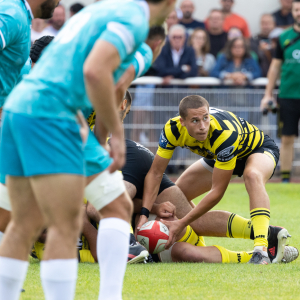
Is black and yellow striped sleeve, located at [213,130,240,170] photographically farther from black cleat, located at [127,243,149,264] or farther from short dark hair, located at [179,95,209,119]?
black cleat, located at [127,243,149,264]

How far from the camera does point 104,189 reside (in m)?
2.54

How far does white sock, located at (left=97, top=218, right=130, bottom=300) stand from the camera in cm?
253

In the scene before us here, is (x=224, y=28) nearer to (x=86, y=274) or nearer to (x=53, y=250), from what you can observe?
(x=86, y=274)

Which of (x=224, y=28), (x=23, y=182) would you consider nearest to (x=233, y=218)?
(x=23, y=182)

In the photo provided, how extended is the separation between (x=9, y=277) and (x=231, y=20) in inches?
405

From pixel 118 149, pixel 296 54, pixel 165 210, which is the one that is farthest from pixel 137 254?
pixel 296 54

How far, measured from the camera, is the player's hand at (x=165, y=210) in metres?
4.46

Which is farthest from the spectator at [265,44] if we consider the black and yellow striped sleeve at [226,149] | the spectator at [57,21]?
the black and yellow striped sleeve at [226,149]

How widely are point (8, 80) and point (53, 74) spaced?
125cm

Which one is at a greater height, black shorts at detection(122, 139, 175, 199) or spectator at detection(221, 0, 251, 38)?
spectator at detection(221, 0, 251, 38)

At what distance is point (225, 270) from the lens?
381 cm

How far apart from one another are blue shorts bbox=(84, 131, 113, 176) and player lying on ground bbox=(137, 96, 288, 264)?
5.68 feet

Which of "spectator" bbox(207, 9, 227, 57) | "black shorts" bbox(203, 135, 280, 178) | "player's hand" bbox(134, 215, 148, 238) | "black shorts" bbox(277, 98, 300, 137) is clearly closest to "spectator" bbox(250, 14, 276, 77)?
"spectator" bbox(207, 9, 227, 57)

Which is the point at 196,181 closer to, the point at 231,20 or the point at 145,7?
A: the point at 145,7
